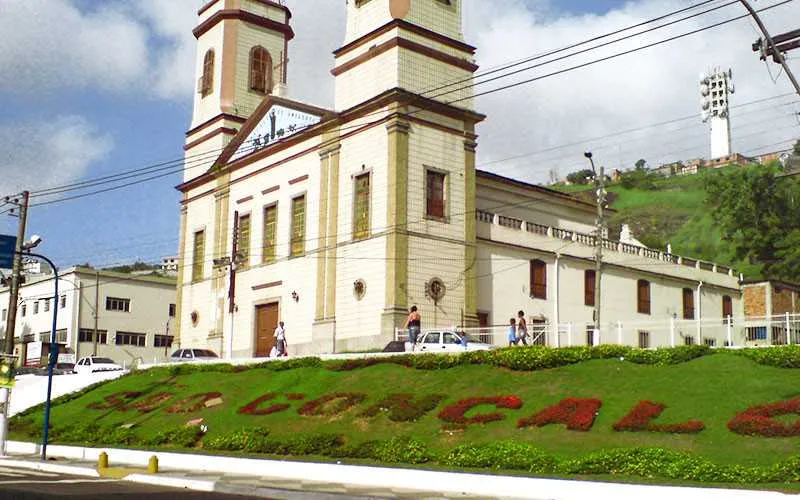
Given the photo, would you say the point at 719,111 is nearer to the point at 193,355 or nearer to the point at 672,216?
the point at 672,216

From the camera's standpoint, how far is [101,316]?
69375 millimetres

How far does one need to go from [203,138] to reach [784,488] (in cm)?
4277

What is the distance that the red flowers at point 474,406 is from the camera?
930 inches

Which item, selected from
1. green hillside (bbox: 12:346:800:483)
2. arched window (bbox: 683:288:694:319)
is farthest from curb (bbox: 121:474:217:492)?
arched window (bbox: 683:288:694:319)

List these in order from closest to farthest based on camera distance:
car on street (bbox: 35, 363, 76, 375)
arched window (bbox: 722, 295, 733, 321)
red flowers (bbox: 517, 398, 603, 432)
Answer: red flowers (bbox: 517, 398, 603, 432) → car on street (bbox: 35, 363, 76, 375) → arched window (bbox: 722, 295, 733, 321)

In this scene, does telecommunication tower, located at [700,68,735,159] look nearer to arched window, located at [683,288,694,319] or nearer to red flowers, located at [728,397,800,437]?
arched window, located at [683,288,694,319]

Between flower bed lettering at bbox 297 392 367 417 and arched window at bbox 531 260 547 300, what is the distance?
18.4 meters

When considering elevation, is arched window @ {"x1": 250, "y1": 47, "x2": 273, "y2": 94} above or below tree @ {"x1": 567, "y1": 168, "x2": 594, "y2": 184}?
below

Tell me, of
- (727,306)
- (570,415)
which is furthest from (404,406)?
(727,306)

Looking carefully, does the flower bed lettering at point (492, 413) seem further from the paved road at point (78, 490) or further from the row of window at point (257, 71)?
the row of window at point (257, 71)

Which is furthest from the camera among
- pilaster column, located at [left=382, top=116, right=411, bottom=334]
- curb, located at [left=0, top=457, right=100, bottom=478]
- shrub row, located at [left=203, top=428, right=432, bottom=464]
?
pilaster column, located at [left=382, top=116, right=411, bottom=334]

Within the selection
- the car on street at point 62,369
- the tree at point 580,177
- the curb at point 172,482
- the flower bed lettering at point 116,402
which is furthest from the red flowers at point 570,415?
the tree at point 580,177

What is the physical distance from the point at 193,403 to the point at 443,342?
31.0ft

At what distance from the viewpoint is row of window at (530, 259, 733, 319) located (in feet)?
148
